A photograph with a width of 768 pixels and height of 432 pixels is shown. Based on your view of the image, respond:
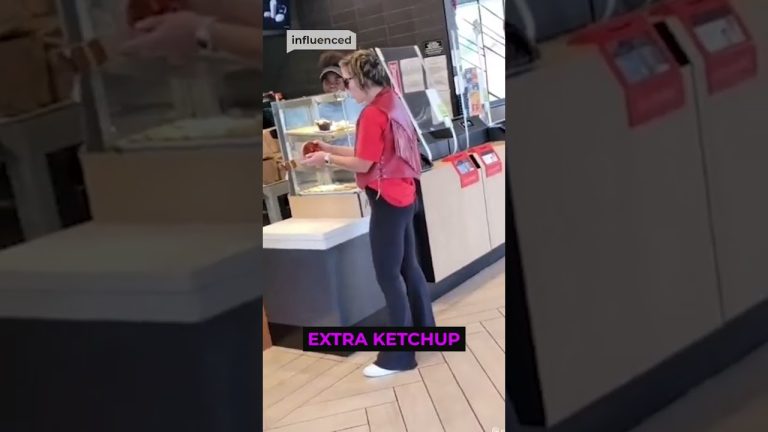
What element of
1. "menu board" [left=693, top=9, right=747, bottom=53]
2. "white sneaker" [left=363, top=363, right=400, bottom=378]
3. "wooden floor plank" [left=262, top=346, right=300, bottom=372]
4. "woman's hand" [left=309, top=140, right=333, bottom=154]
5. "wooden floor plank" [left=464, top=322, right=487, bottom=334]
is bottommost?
"white sneaker" [left=363, top=363, right=400, bottom=378]

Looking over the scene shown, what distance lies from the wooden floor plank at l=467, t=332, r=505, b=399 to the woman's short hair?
306 mm

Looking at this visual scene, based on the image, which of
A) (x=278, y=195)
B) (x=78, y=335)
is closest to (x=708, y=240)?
(x=278, y=195)

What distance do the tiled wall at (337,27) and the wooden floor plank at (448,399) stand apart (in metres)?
0.35

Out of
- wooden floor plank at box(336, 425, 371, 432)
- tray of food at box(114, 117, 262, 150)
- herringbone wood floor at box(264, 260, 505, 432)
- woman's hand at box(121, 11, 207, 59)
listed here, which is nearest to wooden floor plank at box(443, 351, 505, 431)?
herringbone wood floor at box(264, 260, 505, 432)

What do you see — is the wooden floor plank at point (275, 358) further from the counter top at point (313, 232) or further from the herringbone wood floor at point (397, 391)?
the counter top at point (313, 232)

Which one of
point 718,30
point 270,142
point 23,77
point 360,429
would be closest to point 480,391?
point 360,429

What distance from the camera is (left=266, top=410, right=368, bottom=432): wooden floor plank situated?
0.68 m

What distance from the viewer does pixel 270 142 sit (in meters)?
0.65

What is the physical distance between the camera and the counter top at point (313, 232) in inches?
26.7

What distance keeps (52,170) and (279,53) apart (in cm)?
30

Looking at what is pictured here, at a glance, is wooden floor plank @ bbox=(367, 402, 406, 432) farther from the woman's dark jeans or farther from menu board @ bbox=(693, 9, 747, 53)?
menu board @ bbox=(693, 9, 747, 53)

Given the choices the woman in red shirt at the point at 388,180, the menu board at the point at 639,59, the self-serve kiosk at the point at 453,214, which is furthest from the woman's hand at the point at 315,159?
the menu board at the point at 639,59

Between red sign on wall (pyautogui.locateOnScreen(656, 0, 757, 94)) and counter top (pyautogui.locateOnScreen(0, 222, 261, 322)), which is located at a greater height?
red sign on wall (pyautogui.locateOnScreen(656, 0, 757, 94))

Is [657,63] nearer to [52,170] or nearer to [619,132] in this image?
[619,132]
